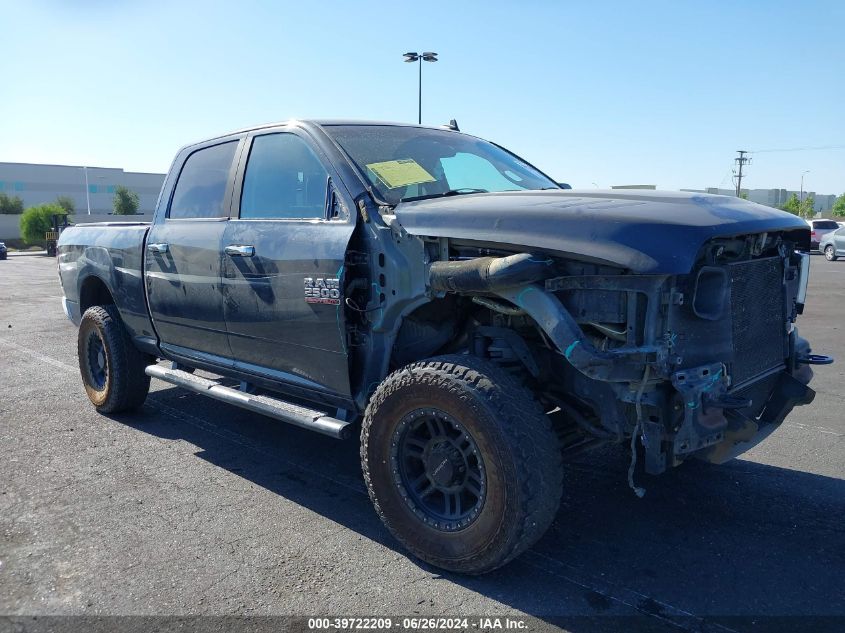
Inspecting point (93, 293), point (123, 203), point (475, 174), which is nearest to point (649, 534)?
point (475, 174)

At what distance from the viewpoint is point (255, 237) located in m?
4.04

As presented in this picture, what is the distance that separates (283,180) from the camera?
412 centimetres

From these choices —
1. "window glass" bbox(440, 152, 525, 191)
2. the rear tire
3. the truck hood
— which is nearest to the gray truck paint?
the truck hood

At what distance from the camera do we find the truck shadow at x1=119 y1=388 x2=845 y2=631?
2.92 metres

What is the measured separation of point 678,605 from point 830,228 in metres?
31.5

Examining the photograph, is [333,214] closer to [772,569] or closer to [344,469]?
[344,469]

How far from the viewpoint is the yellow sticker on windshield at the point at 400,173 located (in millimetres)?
3736

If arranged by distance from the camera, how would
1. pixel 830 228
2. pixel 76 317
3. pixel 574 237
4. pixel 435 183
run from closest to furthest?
pixel 574 237 → pixel 435 183 → pixel 76 317 → pixel 830 228

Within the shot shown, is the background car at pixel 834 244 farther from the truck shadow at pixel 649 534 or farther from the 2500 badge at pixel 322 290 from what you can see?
the 2500 badge at pixel 322 290

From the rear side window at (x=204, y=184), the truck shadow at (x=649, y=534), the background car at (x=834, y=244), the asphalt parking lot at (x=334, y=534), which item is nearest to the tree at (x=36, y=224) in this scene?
the background car at (x=834, y=244)

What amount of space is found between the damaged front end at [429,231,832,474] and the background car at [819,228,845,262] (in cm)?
2666

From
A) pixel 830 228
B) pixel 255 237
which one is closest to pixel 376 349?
pixel 255 237

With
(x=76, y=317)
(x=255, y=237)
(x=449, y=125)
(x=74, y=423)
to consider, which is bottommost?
(x=74, y=423)

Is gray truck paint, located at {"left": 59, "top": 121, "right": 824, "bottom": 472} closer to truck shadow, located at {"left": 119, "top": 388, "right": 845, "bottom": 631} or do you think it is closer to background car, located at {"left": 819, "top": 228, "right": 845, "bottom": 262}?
truck shadow, located at {"left": 119, "top": 388, "right": 845, "bottom": 631}
